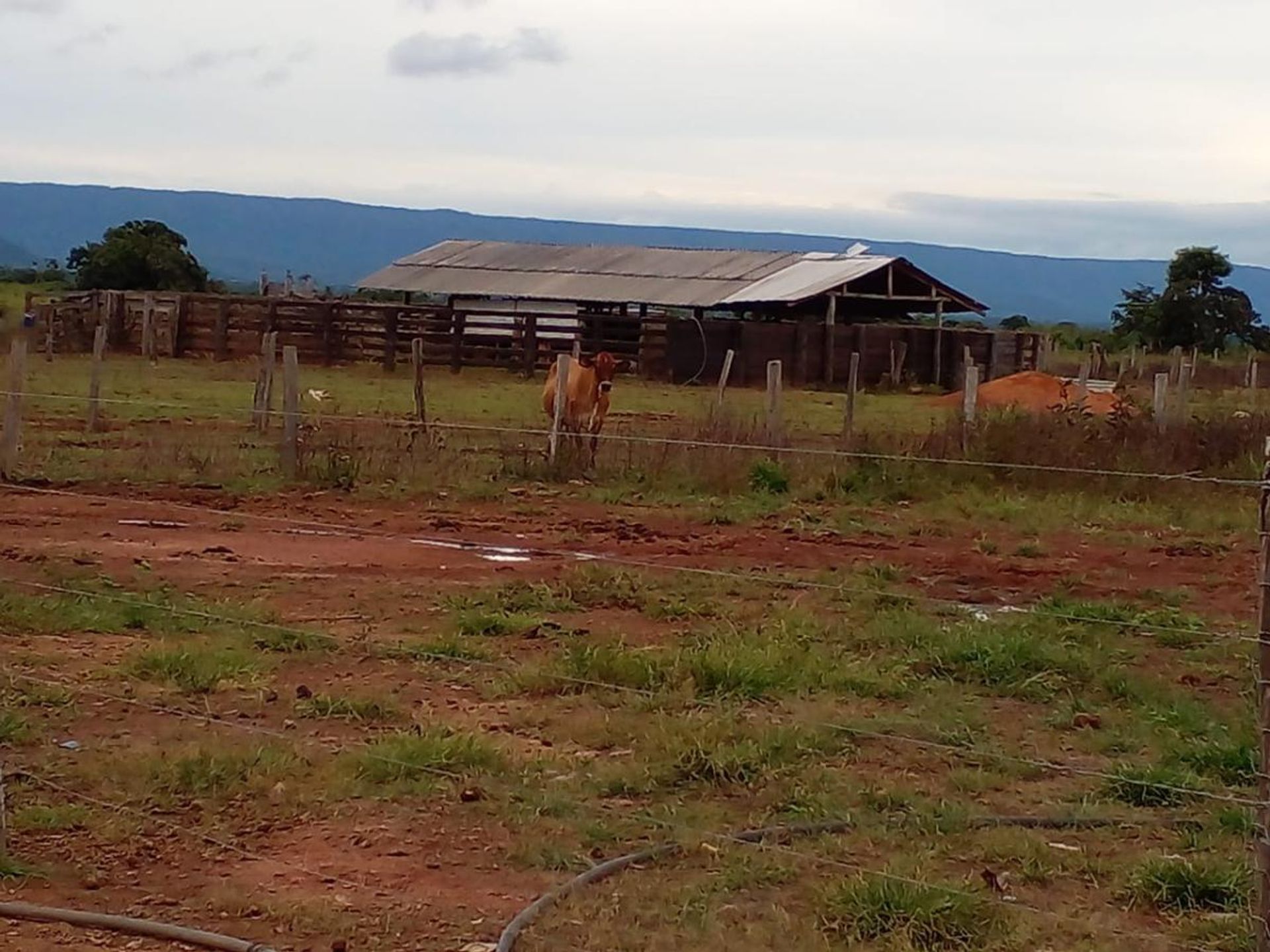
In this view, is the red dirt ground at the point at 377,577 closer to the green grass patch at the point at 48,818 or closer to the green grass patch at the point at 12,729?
the green grass patch at the point at 48,818

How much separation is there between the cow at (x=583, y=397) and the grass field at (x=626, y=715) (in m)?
A: 2.25

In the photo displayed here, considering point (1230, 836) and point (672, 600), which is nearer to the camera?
point (1230, 836)

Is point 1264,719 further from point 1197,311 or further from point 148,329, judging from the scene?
point 1197,311

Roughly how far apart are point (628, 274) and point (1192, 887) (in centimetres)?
3785

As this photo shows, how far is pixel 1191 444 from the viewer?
57.4 ft

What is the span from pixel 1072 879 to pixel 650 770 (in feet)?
5.48

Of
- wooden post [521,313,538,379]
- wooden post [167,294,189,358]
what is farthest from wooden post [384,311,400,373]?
wooden post [167,294,189,358]

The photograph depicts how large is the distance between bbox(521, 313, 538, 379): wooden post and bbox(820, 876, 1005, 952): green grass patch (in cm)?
Answer: 3158

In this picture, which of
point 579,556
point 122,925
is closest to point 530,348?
point 579,556

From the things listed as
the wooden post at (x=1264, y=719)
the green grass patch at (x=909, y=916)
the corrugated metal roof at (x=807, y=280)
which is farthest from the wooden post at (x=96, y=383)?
the corrugated metal roof at (x=807, y=280)

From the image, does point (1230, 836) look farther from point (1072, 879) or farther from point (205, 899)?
point (205, 899)

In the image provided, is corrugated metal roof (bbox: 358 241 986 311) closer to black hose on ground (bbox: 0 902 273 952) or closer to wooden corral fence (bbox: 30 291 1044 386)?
wooden corral fence (bbox: 30 291 1044 386)

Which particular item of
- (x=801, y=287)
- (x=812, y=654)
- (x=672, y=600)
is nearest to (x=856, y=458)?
(x=672, y=600)

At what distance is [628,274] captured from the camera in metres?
42.9
